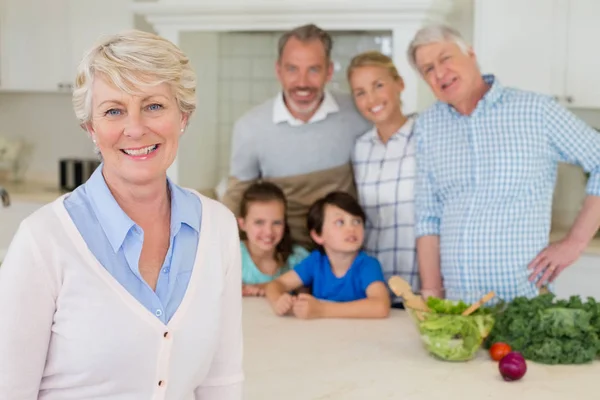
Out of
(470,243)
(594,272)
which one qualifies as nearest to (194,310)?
(470,243)

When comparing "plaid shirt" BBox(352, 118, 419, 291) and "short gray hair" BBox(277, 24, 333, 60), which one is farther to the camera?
"short gray hair" BBox(277, 24, 333, 60)

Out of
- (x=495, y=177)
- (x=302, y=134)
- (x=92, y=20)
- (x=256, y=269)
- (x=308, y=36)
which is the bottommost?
→ (x=256, y=269)

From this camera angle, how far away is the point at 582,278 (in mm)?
3635

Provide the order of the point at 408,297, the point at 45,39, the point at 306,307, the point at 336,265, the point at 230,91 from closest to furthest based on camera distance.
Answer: the point at 408,297, the point at 306,307, the point at 336,265, the point at 230,91, the point at 45,39

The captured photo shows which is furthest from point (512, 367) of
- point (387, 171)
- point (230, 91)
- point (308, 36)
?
point (230, 91)

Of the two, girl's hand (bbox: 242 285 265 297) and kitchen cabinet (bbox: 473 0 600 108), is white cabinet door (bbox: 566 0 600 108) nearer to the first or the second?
kitchen cabinet (bbox: 473 0 600 108)

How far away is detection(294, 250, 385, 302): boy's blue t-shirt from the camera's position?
2.63 metres

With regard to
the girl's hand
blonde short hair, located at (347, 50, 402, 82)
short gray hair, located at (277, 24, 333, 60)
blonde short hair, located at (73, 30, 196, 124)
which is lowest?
the girl's hand

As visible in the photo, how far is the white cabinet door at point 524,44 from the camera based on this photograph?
3650 millimetres

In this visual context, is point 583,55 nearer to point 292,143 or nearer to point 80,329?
point 292,143

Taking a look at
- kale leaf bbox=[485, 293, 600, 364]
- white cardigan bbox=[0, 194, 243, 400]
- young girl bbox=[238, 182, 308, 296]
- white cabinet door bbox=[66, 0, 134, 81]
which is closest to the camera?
white cardigan bbox=[0, 194, 243, 400]

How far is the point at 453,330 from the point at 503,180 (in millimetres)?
686

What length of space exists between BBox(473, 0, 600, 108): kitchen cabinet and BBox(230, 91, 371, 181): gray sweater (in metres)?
0.83

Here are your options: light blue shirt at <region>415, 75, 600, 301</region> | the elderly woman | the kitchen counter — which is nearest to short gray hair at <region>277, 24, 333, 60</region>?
light blue shirt at <region>415, 75, 600, 301</region>
